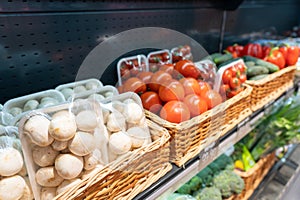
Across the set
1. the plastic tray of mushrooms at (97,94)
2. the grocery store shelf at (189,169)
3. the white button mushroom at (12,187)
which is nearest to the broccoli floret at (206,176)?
the grocery store shelf at (189,169)

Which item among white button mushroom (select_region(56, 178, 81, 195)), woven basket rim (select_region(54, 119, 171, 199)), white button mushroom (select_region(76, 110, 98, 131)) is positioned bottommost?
white button mushroom (select_region(56, 178, 81, 195))

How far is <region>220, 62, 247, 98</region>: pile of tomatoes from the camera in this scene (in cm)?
113

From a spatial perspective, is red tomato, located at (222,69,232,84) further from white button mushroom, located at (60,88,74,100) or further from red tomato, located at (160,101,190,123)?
white button mushroom, located at (60,88,74,100)

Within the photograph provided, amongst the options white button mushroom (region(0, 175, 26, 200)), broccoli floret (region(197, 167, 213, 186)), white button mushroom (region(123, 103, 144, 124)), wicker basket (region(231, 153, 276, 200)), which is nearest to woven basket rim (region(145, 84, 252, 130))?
white button mushroom (region(123, 103, 144, 124))

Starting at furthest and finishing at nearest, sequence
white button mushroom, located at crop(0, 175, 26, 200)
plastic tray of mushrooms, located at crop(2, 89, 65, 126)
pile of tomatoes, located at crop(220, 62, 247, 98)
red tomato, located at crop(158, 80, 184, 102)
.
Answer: pile of tomatoes, located at crop(220, 62, 247, 98) < red tomato, located at crop(158, 80, 184, 102) < plastic tray of mushrooms, located at crop(2, 89, 65, 126) < white button mushroom, located at crop(0, 175, 26, 200)

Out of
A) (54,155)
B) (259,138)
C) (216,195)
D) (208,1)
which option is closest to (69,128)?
(54,155)

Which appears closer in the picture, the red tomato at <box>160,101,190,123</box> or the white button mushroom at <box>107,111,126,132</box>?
the white button mushroom at <box>107,111,126,132</box>

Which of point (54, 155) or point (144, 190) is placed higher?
point (54, 155)

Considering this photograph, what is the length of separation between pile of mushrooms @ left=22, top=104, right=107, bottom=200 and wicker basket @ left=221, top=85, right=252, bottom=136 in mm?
635

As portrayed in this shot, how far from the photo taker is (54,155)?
0.60 meters

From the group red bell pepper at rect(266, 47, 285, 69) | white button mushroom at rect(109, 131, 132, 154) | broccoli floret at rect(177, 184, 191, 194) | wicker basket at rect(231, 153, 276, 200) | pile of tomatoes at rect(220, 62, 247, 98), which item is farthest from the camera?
red bell pepper at rect(266, 47, 285, 69)

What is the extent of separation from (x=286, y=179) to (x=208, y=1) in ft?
4.52

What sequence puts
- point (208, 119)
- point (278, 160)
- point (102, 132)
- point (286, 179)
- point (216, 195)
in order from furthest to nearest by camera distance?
1. point (278, 160)
2. point (286, 179)
3. point (216, 195)
4. point (208, 119)
5. point (102, 132)

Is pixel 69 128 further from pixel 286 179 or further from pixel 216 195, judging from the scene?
pixel 286 179
